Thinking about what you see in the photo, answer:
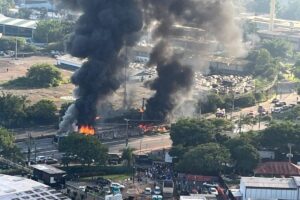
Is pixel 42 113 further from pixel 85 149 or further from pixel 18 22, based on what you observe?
pixel 18 22

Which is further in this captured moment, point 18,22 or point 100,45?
point 18,22

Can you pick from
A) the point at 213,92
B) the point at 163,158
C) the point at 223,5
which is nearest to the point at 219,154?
the point at 163,158

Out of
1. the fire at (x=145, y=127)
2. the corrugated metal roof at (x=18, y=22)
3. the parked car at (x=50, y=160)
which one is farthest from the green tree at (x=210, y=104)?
the corrugated metal roof at (x=18, y=22)

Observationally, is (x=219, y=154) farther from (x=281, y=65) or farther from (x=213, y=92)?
(x=281, y=65)

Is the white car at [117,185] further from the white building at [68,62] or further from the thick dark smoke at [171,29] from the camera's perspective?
the white building at [68,62]

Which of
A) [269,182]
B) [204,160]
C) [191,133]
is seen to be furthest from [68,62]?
[269,182]
